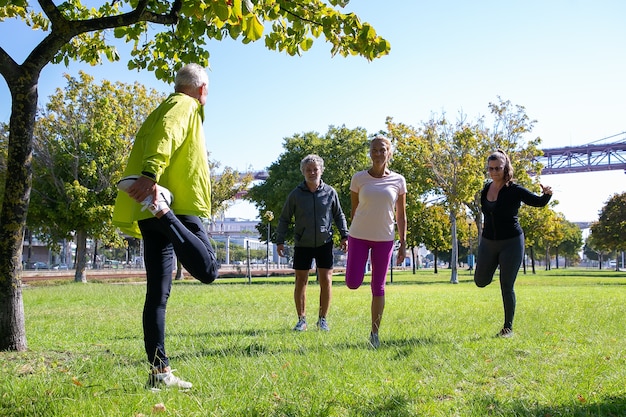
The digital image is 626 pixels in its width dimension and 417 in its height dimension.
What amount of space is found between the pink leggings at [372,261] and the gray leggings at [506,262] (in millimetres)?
1405

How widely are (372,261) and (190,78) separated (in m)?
2.69

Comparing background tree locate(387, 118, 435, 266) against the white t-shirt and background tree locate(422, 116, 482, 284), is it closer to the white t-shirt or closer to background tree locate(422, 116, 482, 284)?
background tree locate(422, 116, 482, 284)

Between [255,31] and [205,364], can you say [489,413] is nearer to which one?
[205,364]

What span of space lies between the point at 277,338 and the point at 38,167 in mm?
23787

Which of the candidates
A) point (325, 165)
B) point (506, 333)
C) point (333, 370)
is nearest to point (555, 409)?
point (333, 370)

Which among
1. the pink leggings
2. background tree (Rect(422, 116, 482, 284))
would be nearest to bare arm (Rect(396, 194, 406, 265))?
the pink leggings

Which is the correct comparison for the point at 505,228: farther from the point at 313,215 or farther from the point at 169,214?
the point at 169,214

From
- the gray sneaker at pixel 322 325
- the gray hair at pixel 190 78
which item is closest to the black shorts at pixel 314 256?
the gray sneaker at pixel 322 325

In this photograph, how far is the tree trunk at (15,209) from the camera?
16.4 feet

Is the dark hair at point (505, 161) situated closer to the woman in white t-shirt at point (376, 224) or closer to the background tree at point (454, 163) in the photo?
the woman in white t-shirt at point (376, 224)

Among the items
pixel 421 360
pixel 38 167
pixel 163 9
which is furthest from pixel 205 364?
pixel 38 167

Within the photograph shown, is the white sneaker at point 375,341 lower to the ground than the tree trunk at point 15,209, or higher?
lower

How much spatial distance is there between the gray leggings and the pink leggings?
1.40 m

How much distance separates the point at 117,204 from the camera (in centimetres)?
345
